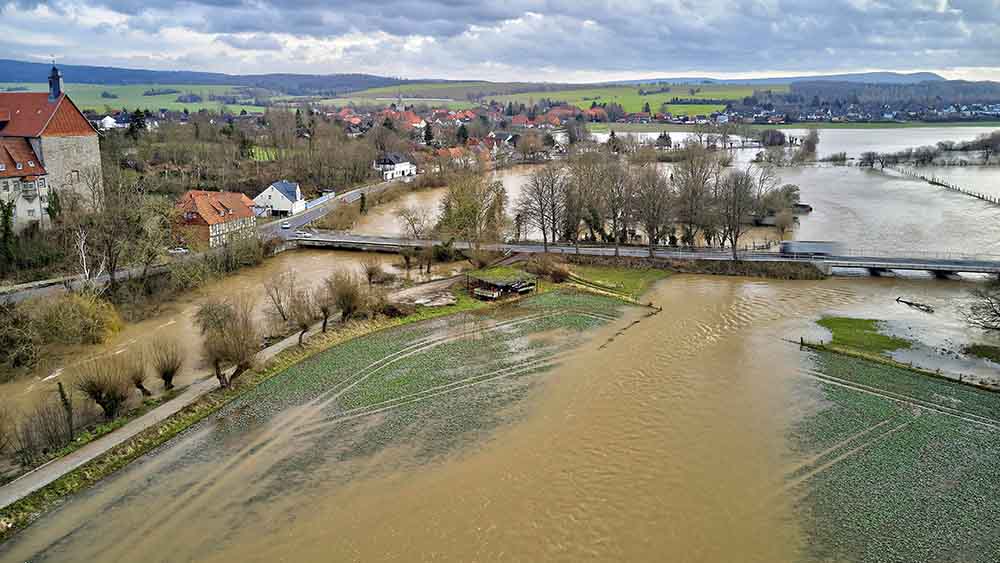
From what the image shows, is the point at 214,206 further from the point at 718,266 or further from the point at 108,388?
the point at 718,266

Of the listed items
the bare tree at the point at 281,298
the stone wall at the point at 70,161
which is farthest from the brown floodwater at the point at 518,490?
the stone wall at the point at 70,161

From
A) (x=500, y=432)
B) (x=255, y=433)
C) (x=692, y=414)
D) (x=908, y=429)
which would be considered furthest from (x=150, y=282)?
(x=908, y=429)

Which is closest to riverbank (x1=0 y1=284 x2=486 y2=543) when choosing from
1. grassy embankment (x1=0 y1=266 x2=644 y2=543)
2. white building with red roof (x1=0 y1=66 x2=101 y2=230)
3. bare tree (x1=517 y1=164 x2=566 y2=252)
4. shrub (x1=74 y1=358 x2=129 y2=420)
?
grassy embankment (x1=0 y1=266 x2=644 y2=543)

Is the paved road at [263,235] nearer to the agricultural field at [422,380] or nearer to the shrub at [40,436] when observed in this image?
the shrub at [40,436]

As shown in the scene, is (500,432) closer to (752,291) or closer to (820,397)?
(820,397)

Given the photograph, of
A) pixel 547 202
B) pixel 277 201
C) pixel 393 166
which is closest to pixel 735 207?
pixel 547 202

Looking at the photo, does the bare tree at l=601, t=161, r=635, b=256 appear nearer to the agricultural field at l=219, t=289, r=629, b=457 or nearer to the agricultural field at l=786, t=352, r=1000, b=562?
the agricultural field at l=219, t=289, r=629, b=457
